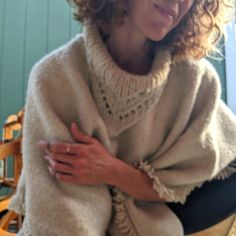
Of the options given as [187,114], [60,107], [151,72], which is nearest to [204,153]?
[187,114]

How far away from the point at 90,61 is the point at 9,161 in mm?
1517

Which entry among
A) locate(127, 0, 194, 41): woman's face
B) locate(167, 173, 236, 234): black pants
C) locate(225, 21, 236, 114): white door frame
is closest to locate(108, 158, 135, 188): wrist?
locate(167, 173, 236, 234): black pants

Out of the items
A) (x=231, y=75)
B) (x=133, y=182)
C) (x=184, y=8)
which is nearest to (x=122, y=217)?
(x=133, y=182)

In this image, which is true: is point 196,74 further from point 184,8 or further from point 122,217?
point 122,217

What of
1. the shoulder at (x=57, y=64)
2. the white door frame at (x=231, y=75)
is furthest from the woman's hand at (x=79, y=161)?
the white door frame at (x=231, y=75)

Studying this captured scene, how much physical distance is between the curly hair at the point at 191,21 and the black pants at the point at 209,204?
10.8 inches

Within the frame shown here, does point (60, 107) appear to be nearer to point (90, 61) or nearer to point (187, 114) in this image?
point (90, 61)

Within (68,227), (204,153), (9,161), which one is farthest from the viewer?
(9,161)

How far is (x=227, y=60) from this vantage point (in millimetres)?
2182

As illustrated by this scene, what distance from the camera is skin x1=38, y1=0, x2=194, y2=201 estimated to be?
72 centimetres

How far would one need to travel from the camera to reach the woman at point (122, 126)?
719 millimetres

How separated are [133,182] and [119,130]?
102 mm

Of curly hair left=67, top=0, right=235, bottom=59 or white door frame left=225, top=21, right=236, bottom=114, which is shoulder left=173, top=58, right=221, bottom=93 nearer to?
curly hair left=67, top=0, right=235, bottom=59

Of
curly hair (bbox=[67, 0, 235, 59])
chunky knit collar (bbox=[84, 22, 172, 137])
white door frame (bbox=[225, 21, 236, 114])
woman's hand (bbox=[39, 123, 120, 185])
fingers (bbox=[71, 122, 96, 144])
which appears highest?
curly hair (bbox=[67, 0, 235, 59])
